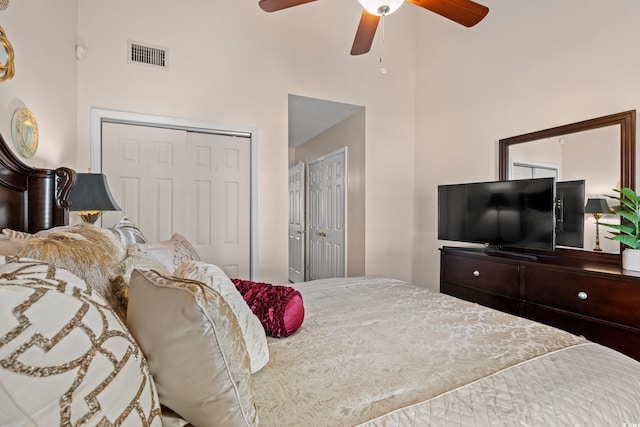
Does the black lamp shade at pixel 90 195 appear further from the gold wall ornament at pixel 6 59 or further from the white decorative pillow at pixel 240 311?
the white decorative pillow at pixel 240 311

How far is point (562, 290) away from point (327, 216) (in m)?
2.96

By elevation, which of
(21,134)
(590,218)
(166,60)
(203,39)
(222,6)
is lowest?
(590,218)

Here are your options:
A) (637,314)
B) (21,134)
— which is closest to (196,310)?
(21,134)

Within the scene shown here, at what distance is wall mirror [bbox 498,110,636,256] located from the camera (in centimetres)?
213

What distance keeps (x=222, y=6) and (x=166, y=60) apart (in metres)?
0.75

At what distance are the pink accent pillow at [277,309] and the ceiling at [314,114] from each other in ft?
8.37

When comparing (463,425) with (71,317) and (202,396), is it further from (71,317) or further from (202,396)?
(71,317)

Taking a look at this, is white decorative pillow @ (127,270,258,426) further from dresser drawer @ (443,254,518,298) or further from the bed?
dresser drawer @ (443,254,518,298)

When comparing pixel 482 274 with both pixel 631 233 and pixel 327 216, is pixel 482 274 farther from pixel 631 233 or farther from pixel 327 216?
pixel 327 216

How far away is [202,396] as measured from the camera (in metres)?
0.65

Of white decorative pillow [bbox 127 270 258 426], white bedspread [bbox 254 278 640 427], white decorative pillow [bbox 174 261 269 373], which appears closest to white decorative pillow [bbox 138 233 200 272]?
white decorative pillow [bbox 174 261 269 373]

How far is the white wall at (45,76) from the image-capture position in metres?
1.58

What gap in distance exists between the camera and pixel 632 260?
1.86 m

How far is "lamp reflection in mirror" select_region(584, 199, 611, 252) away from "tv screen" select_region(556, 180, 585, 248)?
0.04 meters
